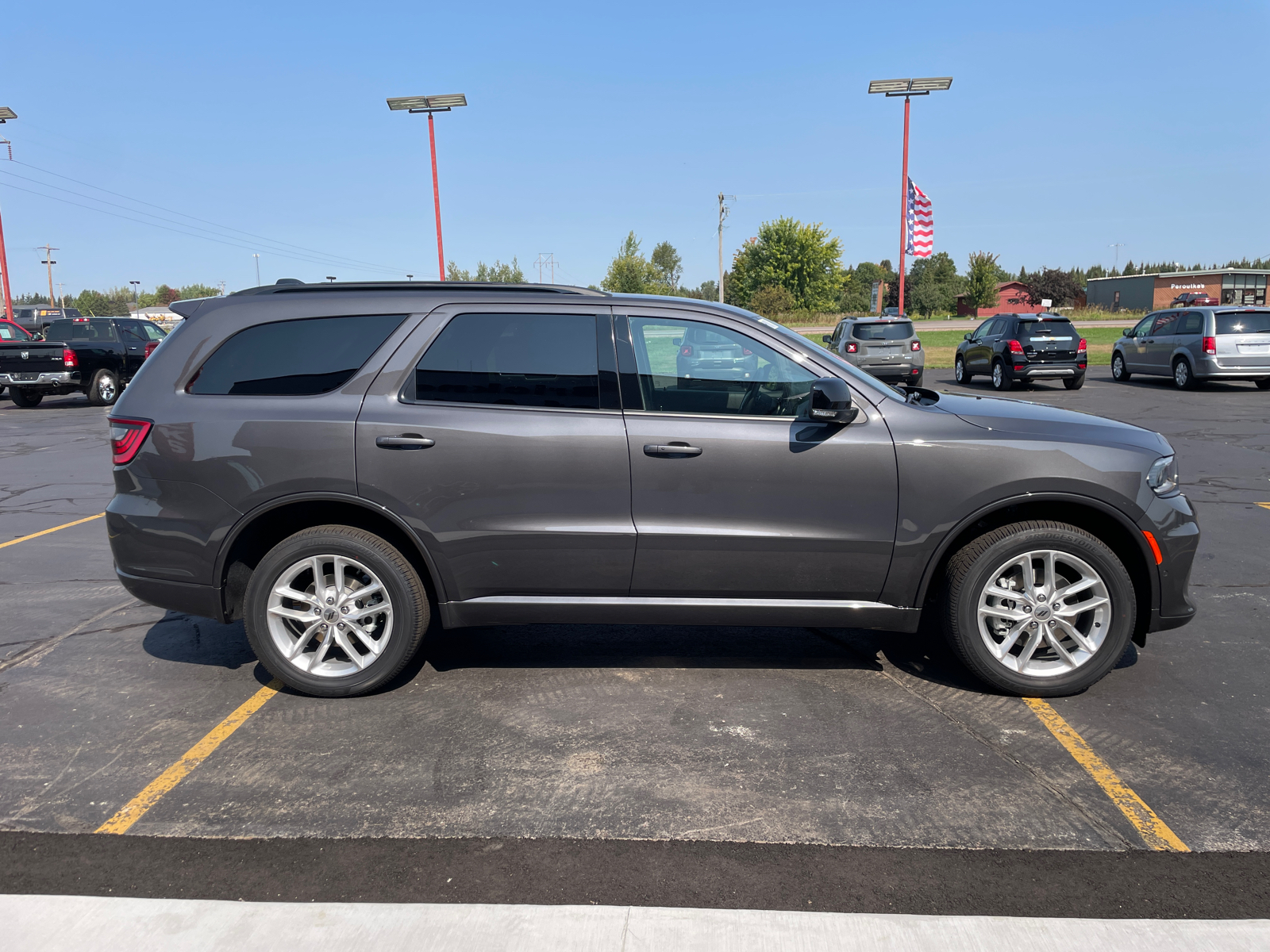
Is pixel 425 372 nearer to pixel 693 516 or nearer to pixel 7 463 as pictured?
pixel 693 516

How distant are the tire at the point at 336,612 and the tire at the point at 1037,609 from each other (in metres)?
2.46

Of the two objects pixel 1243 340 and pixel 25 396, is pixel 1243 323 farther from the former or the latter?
pixel 25 396

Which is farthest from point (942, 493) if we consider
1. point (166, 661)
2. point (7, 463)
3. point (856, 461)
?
point (7, 463)

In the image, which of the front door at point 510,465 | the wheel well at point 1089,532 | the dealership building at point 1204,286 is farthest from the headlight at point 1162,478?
the dealership building at point 1204,286

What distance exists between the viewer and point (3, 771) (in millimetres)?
3549

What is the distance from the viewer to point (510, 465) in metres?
4.05

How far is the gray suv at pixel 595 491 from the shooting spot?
13.2 ft

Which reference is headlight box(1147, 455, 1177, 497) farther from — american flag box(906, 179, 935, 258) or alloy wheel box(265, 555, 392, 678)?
american flag box(906, 179, 935, 258)

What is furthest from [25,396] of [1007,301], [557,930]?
[1007,301]

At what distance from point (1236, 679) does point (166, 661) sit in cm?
529

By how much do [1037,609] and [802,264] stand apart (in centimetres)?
8853

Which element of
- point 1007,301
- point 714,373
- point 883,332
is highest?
point 1007,301

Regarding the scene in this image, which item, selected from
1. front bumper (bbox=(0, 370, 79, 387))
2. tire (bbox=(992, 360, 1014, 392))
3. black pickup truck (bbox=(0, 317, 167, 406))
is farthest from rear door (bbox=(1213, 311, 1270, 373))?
front bumper (bbox=(0, 370, 79, 387))

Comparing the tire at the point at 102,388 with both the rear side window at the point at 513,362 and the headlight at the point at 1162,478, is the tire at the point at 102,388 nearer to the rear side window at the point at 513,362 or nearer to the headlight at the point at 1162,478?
the rear side window at the point at 513,362
